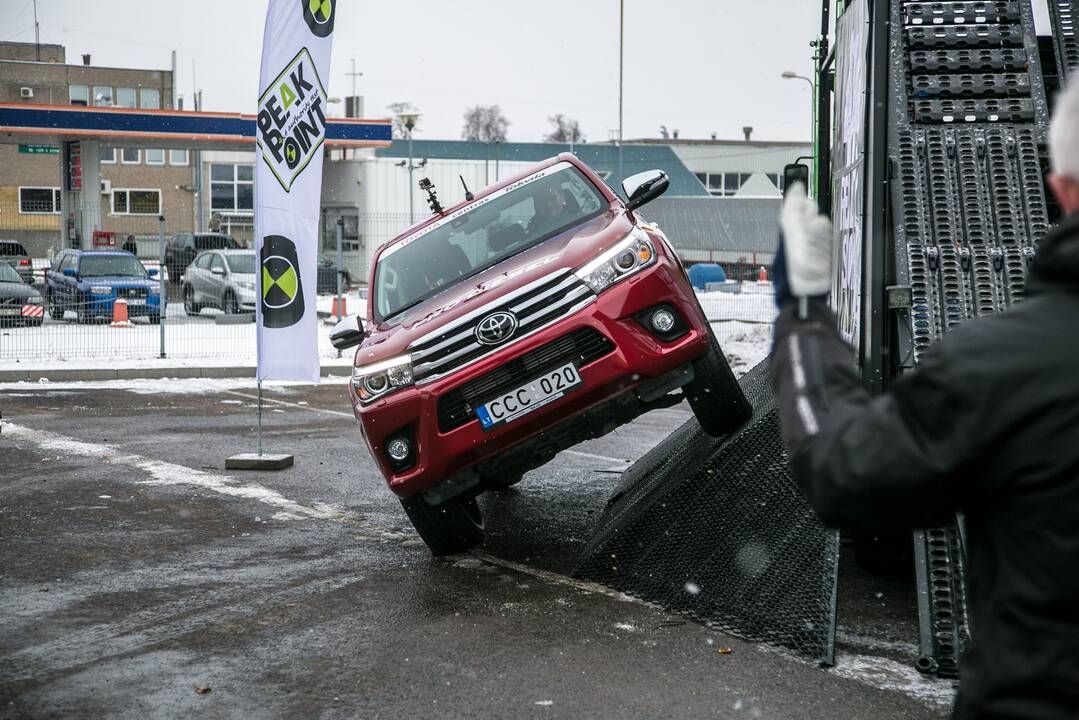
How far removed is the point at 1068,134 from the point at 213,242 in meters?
28.4

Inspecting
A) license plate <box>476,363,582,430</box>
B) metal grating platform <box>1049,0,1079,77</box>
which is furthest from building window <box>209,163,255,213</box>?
metal grating platform <box>1049,0,1079,77</box>

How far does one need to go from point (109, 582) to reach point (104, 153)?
68.9 metres

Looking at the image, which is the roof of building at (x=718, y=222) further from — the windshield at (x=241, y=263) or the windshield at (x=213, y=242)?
the windshield at (x=241, y=263)

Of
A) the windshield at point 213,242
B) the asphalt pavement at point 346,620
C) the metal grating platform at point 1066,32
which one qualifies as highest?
the metal grating platform at point 1066,32

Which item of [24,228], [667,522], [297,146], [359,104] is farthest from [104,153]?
[667,522]

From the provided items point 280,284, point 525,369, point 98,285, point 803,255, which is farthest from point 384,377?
point 98,285

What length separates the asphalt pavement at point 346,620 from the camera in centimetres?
430

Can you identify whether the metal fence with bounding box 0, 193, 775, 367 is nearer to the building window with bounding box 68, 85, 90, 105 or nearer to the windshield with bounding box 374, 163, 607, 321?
the windshield with bounding box 374, 163, 607, 321

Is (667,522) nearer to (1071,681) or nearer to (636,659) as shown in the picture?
(636,659)

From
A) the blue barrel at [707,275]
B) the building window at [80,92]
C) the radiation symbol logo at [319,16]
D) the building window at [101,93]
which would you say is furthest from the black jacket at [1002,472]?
the building window at [80,92]

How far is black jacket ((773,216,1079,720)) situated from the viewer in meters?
1.70

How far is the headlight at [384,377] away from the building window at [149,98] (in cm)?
8010

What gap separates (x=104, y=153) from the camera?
6919 centimetres

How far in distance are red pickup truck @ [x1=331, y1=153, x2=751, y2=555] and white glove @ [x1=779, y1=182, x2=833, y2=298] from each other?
393cm
